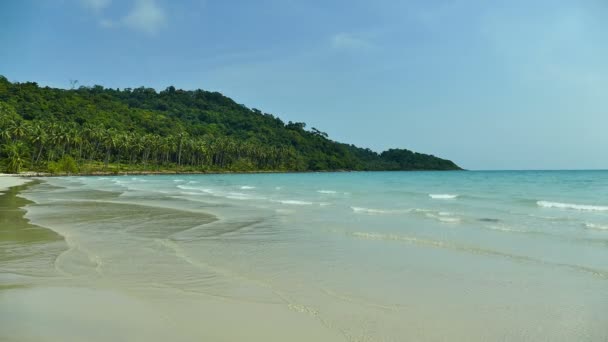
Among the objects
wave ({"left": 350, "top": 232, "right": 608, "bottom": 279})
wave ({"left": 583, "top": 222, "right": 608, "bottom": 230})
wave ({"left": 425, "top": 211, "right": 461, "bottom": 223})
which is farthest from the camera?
wave ({"left": 425, "top": 211, "right": 461, "bottom": 223})

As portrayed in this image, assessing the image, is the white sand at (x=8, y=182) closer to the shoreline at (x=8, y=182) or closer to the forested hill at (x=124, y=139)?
the shoreline at (x=8, y=182)

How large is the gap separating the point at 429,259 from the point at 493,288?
7.75 feet

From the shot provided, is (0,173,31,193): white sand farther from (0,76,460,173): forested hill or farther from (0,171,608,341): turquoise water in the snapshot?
(0,171,608,341): turquoise water

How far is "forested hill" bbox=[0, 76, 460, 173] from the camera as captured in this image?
85.6 meters

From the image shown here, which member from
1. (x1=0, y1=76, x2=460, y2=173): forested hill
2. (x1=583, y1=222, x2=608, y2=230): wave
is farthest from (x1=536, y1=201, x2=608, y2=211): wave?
(x1=0, y1=76, x2=460, y2=173): forested hill

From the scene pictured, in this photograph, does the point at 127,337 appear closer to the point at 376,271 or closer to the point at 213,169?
the point at 376,271

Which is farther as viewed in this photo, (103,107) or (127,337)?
(103,107)

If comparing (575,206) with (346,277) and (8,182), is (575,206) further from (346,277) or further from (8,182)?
(8,182)

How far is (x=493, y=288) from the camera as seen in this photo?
23.0 ft

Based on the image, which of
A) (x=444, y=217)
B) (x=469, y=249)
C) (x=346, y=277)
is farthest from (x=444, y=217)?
(x=346, y=277)

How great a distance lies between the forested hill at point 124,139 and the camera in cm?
8556

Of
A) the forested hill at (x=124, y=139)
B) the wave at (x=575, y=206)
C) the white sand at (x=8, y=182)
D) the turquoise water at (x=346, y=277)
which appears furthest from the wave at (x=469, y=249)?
the forested hill at (x=124, y=139)

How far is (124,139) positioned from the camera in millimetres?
104188

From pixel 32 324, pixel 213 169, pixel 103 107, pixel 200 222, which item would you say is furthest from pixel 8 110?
pixel 32 324
